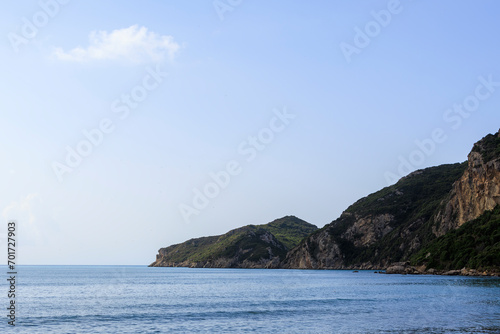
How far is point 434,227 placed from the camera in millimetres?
187500

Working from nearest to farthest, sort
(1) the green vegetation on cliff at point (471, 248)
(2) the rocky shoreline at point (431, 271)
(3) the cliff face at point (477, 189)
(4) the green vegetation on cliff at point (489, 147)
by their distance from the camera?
(2) the rocky shoreline at point (431, 271), (1) the green vegetation on cliff at point (471, 248), (3) the cliff face at point (477, 189), (4) the green vegetation on cliff at point (489, 147)

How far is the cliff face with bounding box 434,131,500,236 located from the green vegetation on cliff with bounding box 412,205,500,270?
777cm

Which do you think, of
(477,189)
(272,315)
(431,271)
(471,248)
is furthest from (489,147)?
(272,315)

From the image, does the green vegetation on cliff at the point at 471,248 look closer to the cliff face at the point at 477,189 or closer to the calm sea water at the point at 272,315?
the cliff face at the point at 477,189

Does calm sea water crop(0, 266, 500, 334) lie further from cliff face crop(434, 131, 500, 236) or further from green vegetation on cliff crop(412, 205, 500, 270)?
cliff face crop(434, 131, 500, 236)

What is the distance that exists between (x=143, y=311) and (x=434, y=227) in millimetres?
154529

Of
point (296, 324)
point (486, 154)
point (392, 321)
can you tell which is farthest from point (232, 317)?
point (486, 154)

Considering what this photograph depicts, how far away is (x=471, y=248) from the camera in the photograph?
131750 mm

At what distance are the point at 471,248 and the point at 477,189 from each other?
3103 centimetres

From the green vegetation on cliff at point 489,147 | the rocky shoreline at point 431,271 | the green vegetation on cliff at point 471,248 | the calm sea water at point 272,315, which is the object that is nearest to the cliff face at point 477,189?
the green vegetation on cliff at point 489,147

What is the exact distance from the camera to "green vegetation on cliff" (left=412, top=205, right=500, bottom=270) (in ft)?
394

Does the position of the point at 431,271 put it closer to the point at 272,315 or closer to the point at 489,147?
the point at 489,147

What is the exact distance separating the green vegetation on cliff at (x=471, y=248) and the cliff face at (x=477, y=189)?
777 centimetres

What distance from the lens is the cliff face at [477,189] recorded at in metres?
147
